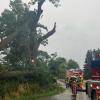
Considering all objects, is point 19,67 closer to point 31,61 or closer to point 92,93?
point 31,61

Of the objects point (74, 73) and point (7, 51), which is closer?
point (7, 51)

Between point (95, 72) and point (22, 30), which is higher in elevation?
point (22, 30)

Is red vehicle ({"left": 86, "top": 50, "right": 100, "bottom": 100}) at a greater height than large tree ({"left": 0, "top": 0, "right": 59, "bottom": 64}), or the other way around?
large tree ({"left": 0, "top": 0, "right": 59, "bottom": 64})

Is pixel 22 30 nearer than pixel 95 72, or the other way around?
pixel 95 72

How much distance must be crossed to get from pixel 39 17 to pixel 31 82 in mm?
5667

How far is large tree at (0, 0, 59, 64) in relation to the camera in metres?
32.3

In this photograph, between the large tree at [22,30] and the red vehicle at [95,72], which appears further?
the large tree at [22,30]

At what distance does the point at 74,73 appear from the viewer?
142 ft

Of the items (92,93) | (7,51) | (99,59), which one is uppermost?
(7,51)

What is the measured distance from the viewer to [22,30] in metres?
32.0

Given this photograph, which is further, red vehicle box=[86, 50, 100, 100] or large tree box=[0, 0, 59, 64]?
large tree box=[0, 0, 59, 64]

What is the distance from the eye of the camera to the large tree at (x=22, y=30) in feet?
106

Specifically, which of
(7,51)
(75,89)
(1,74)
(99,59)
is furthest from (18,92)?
(99,59)

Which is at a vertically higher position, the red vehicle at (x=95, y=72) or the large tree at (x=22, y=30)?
the large tree at (x=22, y=30)
